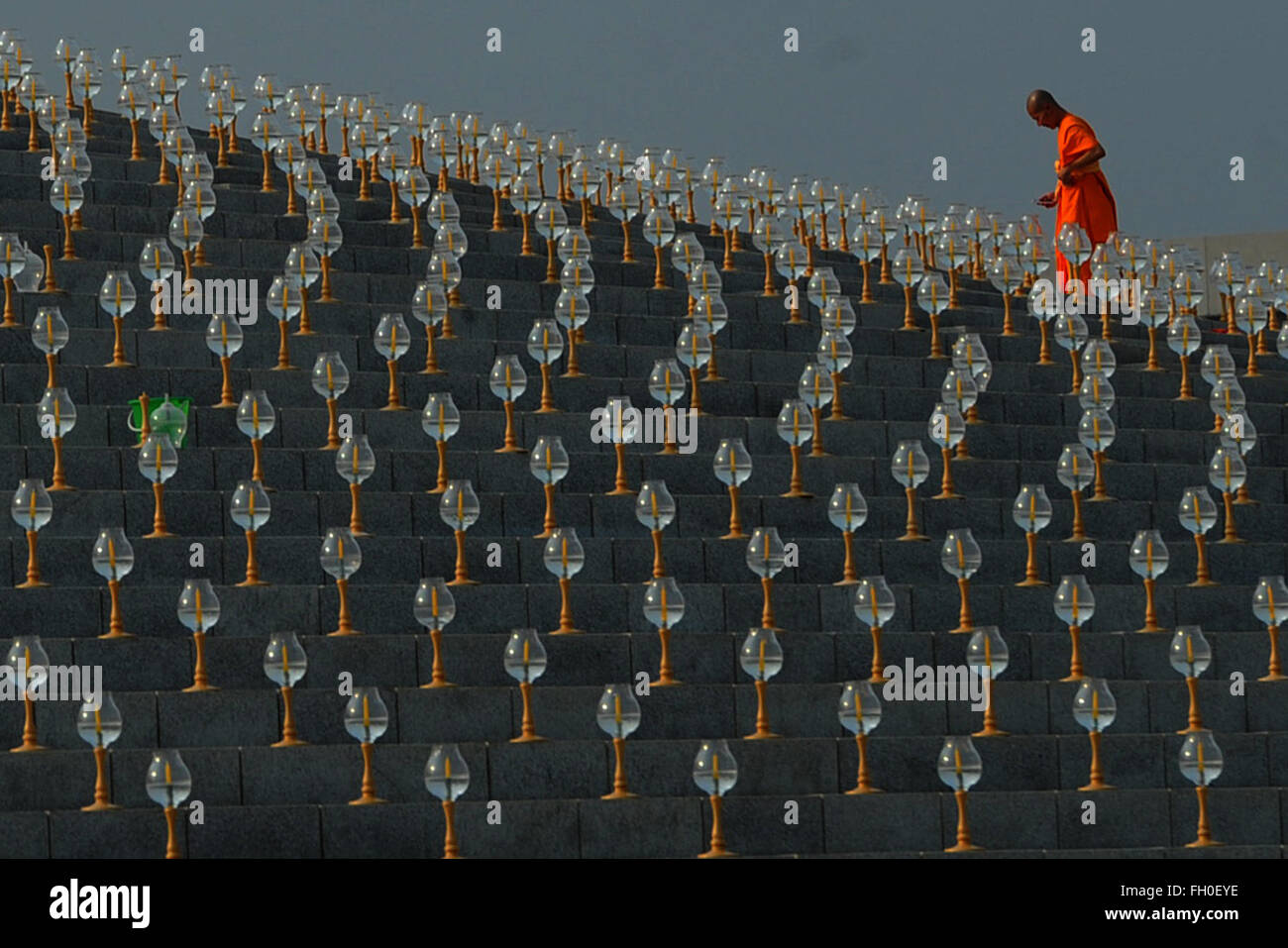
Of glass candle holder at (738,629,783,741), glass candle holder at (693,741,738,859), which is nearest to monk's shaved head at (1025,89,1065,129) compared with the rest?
glass candle holder at (738,629,783,741)

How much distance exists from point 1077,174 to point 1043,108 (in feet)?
1.45

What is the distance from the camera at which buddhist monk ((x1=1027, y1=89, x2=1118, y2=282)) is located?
18.6 m

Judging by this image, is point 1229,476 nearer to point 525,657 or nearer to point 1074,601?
point 1074,601

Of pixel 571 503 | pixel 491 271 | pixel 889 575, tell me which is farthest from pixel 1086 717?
pixel 491 271

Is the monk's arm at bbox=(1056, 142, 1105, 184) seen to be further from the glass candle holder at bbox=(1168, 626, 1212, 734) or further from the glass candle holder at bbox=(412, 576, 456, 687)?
the glass candle holder at bbox=(412, 576, 456, 687)

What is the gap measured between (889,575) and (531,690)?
2204 millimetres

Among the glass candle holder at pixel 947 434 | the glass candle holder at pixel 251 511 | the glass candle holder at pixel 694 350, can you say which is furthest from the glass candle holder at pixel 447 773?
the glass candle holder at pixel 694 350

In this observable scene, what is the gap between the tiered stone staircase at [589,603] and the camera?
10812mm

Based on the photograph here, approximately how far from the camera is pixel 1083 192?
741 inches

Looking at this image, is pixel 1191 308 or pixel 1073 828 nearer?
pixel 1073 828

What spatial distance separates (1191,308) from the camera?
1809 centimetres

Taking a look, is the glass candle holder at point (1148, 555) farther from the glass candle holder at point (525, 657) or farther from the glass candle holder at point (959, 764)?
the glass candle holder at point (525, 657)

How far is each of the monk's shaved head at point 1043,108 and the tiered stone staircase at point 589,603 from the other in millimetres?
3250

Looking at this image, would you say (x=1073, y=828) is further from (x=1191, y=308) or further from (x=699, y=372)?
(x=1191, y=308)
